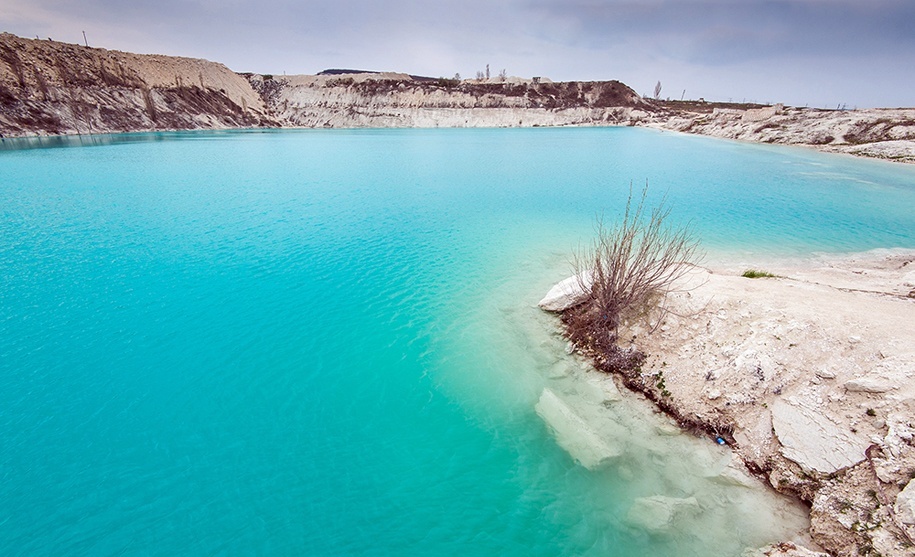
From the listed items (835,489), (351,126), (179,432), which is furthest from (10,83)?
(835,489)

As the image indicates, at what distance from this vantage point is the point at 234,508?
668 cm

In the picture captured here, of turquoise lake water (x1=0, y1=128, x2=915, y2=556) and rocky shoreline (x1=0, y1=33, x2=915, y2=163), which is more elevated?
rocky shoreline (x1=0, y1=33, x2=915, y2=163)

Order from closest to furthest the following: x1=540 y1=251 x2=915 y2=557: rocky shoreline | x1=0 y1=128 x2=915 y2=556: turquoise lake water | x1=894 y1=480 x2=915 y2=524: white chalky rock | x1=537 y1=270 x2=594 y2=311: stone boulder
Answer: x1=894 y1=480 x2=915 y2=524: white chalky rock, x1=540 y1=251 x2=915 y2=557: rocky shoreline, x1=0 y1=128 x2=915 y2=556: turquoise lake water, x1=537 y1=270 x2=594 y2=311: stone boulder

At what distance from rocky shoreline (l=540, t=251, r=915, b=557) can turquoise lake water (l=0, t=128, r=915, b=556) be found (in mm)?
946

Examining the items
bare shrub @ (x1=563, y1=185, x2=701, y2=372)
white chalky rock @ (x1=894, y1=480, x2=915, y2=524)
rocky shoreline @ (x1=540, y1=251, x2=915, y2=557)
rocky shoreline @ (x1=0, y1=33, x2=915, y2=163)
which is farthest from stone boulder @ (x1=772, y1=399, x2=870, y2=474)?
rocky shoreline @ (x1=0, y1=33, x2=915, y2=163)

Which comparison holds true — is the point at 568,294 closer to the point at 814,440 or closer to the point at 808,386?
the point at 808,386

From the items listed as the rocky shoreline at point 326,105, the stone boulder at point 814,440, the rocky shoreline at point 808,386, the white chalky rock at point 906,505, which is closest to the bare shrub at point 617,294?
the rocky shoreline at point 808,386

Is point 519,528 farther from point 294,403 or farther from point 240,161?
point 240,161

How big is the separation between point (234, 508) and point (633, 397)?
8368 millimetres

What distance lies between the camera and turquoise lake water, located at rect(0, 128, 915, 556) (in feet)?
21.2

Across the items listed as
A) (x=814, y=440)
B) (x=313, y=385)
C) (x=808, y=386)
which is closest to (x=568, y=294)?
(x=808, y=386)

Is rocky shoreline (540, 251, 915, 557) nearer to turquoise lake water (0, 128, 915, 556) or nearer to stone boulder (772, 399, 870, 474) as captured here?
stone boulder (772, 399, 870, 474)

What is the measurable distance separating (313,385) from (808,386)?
10527 mm

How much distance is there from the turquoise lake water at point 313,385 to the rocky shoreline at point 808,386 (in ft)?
3.10
